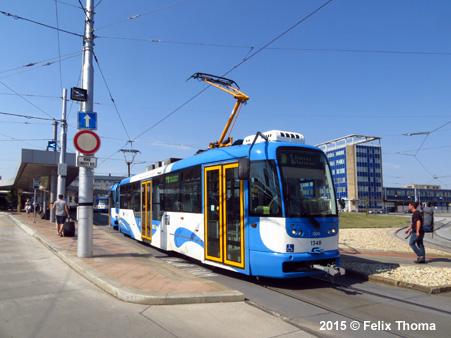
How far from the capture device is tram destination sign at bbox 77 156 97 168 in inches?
366

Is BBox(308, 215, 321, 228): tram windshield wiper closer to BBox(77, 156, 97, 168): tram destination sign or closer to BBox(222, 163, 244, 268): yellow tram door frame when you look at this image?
BBox(222, 163, 244, 268): yellow tram door frame

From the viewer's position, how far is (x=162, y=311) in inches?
211

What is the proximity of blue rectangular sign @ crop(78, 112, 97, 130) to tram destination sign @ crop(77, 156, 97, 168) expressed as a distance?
86cm

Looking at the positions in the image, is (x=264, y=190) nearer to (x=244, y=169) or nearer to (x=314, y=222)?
(x=244, y=169)

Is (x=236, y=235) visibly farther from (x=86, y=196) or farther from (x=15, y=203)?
(x=15, y=203)

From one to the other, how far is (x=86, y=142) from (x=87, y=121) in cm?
60

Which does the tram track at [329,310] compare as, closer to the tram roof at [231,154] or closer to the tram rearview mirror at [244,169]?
the tram rearview mirror at [244,169]

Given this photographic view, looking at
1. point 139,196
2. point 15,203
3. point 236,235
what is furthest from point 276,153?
point 15,203

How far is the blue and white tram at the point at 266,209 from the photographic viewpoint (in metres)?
7.07

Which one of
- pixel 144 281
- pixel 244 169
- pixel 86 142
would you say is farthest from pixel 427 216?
pixel 86 142

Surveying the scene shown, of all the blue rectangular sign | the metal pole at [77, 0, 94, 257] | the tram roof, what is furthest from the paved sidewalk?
the blue rectangular sign

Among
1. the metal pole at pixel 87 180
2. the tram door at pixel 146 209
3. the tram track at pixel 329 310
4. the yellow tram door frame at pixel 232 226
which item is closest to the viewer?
the tram track at pixel 329 310

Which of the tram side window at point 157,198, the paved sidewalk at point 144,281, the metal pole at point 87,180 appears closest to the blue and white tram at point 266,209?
the paved sidewalk at point 144,281

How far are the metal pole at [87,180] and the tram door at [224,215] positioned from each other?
3.32 m
